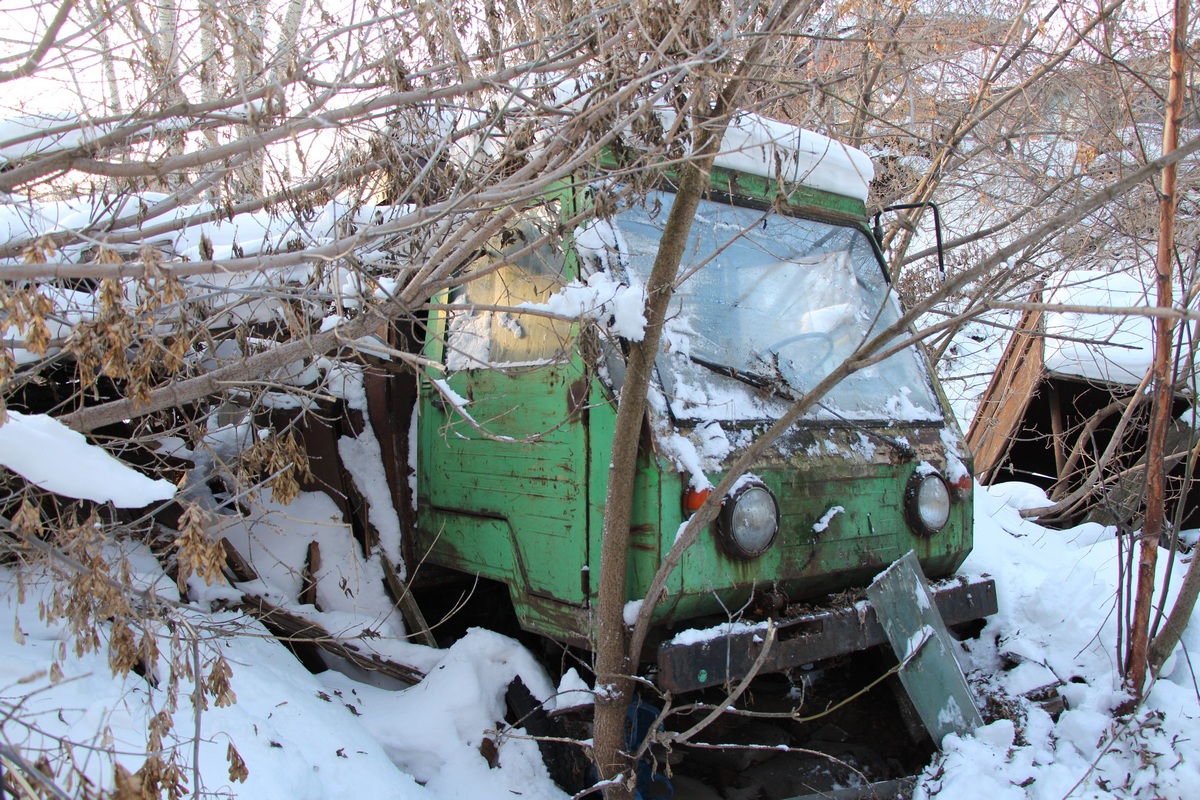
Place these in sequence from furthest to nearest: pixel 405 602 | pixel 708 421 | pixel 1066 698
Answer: pixel 405 602, pixel 1066 698, pixel 708 421

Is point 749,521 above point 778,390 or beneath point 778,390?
beneath

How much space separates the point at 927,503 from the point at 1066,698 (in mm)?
943

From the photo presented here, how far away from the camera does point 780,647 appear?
2730 millimetres

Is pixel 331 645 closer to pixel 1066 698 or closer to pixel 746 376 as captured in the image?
pixel 746 376

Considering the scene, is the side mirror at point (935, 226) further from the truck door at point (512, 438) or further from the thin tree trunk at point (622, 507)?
the truck door at point (512, 438)

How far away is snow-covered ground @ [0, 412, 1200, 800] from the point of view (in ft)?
7.84

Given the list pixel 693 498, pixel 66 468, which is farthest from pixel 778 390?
pixel 66 468

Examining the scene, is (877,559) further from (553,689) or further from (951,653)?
(553,689)

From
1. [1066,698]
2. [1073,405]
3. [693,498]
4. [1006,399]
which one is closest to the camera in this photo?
[693,498]

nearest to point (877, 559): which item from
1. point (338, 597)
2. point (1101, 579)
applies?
point (1101, 579)

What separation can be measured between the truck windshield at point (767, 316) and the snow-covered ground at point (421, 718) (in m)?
1.17

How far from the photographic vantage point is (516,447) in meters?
3.21

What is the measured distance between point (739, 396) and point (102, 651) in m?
2.25

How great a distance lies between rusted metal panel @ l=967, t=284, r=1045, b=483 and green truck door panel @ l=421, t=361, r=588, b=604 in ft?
13.5
